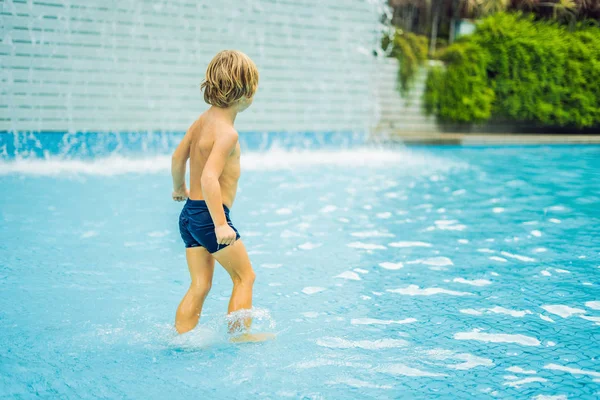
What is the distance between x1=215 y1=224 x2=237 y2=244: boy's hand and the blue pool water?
596 mm

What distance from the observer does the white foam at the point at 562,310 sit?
11.3 ft

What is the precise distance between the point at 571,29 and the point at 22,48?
572 inches

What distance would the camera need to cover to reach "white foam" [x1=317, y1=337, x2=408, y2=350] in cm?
298

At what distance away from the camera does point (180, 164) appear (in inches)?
111

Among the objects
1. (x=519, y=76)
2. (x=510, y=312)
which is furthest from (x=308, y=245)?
→ (x=519, y=76)

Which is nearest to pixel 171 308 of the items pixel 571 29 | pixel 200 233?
pixel 200 233

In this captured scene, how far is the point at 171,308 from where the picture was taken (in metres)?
3.43

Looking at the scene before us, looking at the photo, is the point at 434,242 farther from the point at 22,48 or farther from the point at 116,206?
the point at 22,48

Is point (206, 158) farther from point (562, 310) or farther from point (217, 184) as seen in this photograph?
point (562, 310)

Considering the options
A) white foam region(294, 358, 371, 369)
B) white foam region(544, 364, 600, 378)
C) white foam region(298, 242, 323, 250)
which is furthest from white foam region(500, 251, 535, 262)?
white foam region(294, 358, 371, 369)

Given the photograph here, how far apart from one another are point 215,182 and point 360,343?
1.14 m

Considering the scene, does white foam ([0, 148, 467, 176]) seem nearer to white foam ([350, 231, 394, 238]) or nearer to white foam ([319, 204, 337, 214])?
white foam ([319, 204, 337, 214])

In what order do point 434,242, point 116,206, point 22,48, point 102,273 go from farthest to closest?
point 22,48, point 116,206, point 434,242, point 102,273

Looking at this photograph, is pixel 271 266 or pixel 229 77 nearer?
pixel 229 77
